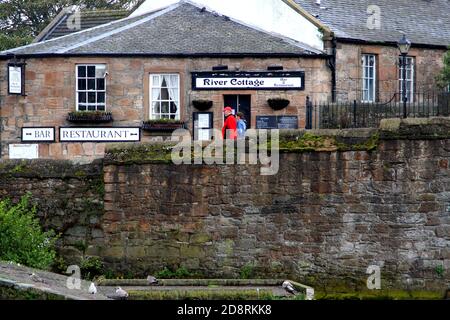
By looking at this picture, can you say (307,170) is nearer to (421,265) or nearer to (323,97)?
(421,265)

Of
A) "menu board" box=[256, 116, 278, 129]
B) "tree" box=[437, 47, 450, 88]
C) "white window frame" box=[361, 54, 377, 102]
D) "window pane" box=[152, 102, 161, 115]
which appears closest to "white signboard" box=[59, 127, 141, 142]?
"window pane" box=[152, 102, 161, 115]

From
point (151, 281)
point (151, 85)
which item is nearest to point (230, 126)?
point (151, 281)

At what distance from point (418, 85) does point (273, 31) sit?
12.0 ft

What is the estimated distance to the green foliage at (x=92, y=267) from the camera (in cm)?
2142

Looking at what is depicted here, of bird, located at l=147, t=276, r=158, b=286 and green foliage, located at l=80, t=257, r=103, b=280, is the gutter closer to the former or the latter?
green foliage, located at l=80, t=257, r=103, b=280

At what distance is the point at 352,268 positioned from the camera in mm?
20547

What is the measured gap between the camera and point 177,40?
31000mm

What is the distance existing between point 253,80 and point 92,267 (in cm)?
917

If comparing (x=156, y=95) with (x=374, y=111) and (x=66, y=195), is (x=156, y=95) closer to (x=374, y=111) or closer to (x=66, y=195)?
(x=374, y=111)

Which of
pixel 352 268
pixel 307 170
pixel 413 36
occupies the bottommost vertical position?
pixel 352 268

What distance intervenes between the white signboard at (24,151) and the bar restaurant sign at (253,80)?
12.3 feet

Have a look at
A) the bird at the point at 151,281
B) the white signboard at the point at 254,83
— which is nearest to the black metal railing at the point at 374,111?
the white signboard at the point at 254,83
